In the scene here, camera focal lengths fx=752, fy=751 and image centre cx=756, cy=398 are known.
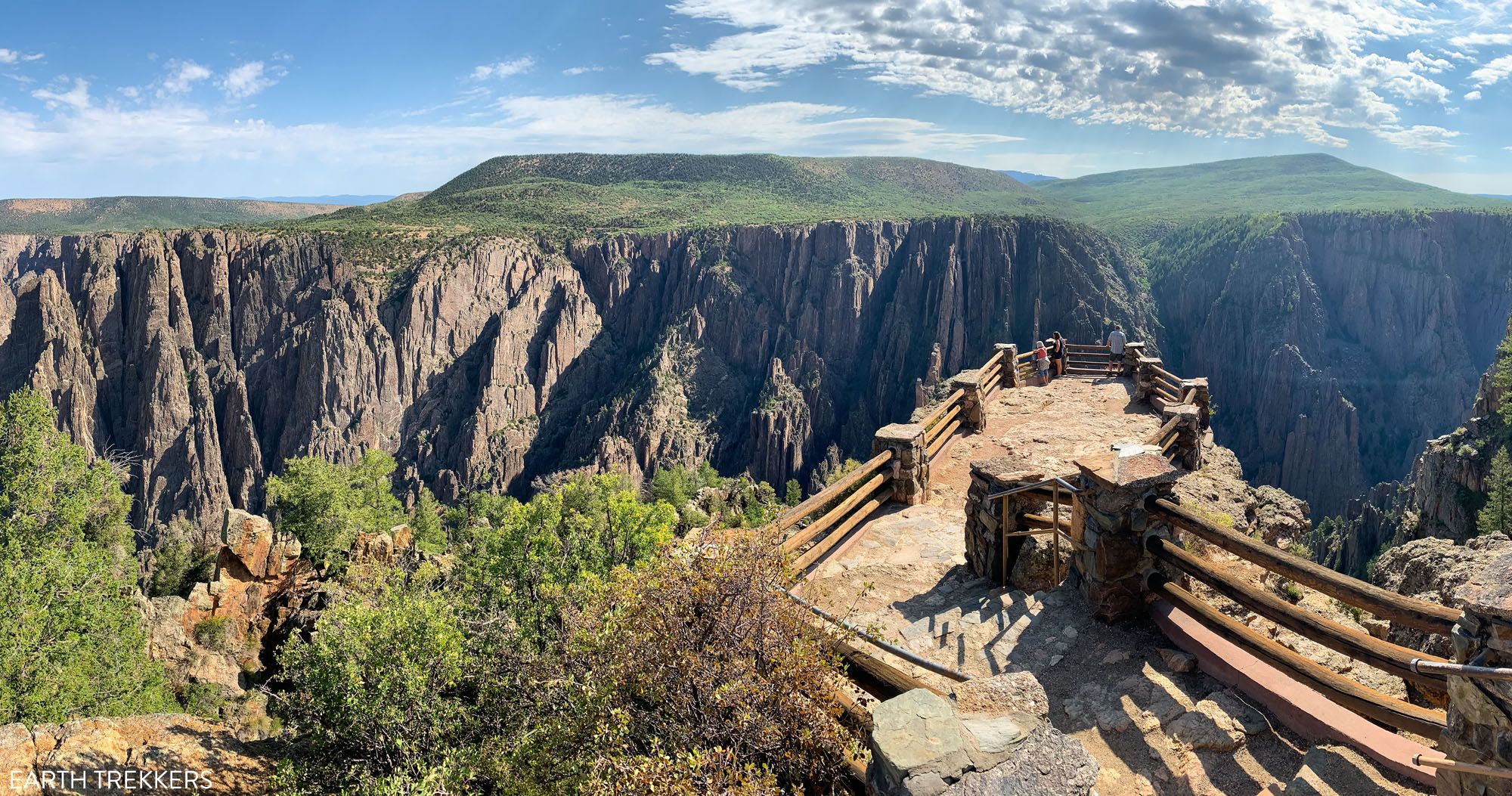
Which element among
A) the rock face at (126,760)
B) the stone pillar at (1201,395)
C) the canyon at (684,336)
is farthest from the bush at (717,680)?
the canyon at (684,336)

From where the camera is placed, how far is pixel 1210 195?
6388 inches

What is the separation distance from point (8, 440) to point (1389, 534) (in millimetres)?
66778

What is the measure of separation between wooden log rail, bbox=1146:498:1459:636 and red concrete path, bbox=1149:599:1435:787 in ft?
2.75

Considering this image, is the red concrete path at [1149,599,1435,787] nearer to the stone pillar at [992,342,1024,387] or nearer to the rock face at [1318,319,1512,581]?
the stone pillar at [992,342,1024,387]

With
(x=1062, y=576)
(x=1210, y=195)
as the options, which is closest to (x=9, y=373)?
(x=1062, y=576)

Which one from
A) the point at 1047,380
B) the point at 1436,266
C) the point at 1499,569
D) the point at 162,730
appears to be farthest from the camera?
the point at 1436,266

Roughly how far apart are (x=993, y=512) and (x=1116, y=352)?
14.2m

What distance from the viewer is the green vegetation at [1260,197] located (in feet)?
427

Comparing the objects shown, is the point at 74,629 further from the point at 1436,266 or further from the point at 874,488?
the point at 1436,266

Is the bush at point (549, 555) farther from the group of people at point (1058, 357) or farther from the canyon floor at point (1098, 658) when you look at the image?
the group of people at point (1058, 357)

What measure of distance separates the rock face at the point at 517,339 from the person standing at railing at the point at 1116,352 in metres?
69.1

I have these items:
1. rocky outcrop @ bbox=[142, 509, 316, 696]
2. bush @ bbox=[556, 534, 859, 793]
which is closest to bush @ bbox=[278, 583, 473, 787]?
bush @ bbox=[556, 534, 859, 793]

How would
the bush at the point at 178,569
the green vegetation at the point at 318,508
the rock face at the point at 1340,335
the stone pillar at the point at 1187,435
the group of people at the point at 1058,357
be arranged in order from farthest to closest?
the rock face at the point at 1340,335, the green vegetation at the point at 318,508, the bush at the point at 178,569, the group of people at the point at 1058,357, the stone pillar at the point at 1187,435

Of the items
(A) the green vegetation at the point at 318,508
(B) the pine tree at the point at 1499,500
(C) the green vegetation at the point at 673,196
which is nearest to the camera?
(A) the green vegetation at the point at 318,508
